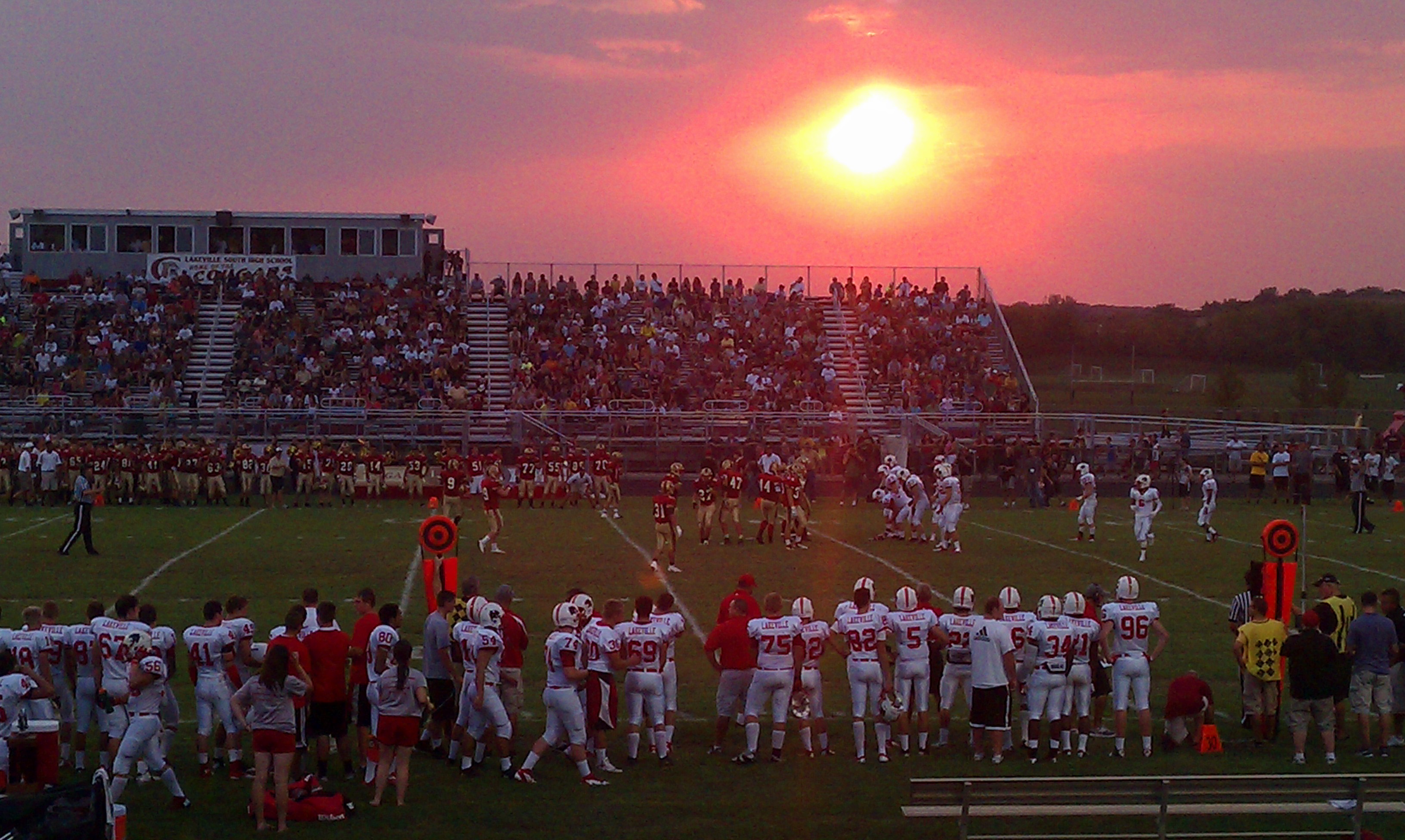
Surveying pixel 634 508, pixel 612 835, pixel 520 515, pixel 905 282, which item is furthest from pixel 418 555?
pixel 905 282

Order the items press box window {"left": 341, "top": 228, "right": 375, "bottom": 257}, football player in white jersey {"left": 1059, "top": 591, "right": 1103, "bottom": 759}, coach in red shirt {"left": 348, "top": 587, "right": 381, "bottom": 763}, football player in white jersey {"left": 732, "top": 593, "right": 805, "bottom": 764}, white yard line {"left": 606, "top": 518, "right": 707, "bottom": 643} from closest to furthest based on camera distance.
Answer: coach in red shirt {"left": 348, "top": 587, "right": 381, "bottom": 763} < football player in white jersey {"left": 732, "top": 593, "right": 805, "bottom": 764} < football player in white jersey {"left": 1059, "top": 591, "right": 1103, "bottom": 759} < white yard line {"left": 606, "top": 518, "right": 707, "bottom": 643} < press box window {"left": 341, "top": 228, "right": 375, "bottom": 257}

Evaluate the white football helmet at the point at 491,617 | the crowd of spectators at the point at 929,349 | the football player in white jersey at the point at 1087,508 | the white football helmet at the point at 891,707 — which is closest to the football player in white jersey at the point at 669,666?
the white football helmet at the point at 891,707

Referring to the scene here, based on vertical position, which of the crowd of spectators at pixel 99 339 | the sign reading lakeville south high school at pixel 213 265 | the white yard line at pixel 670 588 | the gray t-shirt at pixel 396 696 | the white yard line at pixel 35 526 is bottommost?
the white yard line at pixel 35 526

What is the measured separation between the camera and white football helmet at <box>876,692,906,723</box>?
1173 centimetres

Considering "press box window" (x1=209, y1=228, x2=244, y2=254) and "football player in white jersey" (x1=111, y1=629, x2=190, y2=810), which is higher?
"press box window" (x1=209, y1=228, x2=244, y2=254)

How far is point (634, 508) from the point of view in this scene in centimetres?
3197

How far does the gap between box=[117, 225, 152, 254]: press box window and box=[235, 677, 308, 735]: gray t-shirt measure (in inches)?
1608

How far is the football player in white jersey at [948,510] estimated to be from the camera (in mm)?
23375

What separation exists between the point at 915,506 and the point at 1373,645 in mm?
13149

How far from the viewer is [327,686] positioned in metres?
10.8

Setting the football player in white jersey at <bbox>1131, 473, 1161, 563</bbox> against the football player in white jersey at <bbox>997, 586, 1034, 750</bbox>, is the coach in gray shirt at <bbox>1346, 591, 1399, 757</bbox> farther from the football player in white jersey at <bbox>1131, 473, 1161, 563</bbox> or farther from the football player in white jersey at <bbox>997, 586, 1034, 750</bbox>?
the football player in white jersey at <bbox>1131, 473, 1161, 563</bbox>

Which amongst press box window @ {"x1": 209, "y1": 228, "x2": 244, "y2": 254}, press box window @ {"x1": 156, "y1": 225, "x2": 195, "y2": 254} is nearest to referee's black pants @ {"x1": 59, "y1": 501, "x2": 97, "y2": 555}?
press box window @ {"x1": 209, "y1": 228, "x2": 244, "y2": 254}

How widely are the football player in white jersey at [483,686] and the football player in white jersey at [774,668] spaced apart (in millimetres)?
1814

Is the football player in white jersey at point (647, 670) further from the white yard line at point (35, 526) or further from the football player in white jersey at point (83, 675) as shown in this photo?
the white yard line at point (35, 526)
